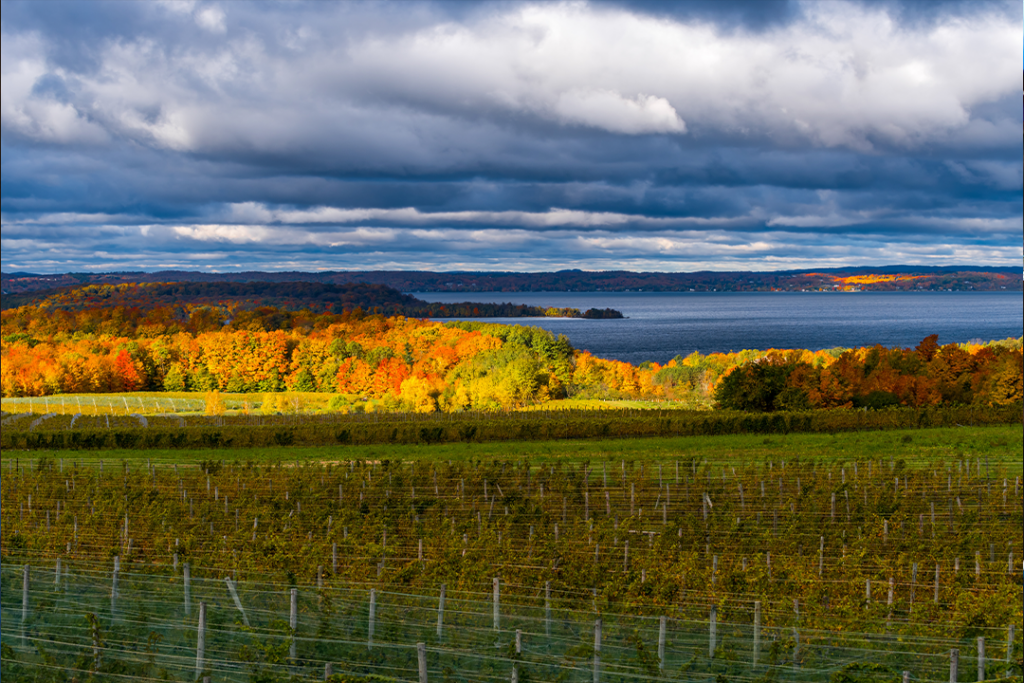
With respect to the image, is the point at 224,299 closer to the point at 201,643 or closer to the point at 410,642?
the point at 410,642

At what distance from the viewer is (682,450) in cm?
4019

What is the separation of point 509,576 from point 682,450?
923 inches

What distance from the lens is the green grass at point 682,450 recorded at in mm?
36812

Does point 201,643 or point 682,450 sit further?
point 682,450

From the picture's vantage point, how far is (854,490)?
1039 inches

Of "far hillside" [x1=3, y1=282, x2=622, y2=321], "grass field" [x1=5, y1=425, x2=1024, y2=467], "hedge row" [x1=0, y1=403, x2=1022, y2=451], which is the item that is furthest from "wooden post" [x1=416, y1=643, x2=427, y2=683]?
"far hillside" [x1=3, y1=282, x2=622, y2=321]

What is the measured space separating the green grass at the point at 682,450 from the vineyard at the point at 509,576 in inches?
206

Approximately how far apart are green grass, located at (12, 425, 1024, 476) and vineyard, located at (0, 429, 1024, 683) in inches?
206

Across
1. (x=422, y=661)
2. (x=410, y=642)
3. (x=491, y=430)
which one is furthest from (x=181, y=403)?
(x=422, y=661)

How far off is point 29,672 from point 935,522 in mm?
21416

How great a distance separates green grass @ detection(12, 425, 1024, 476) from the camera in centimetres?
3681

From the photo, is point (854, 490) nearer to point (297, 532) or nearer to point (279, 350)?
point (297, 532)

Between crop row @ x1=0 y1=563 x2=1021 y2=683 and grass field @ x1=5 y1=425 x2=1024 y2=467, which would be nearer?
crop row @ x1=0 y1=563 x2=1021 y2=683

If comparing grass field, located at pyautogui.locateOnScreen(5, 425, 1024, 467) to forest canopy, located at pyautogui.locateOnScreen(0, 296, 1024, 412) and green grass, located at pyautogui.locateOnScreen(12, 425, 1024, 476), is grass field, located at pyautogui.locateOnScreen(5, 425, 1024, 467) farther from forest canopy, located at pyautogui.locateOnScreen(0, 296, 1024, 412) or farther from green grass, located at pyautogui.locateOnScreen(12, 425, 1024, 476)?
forest canopy, located at pyautogui.locateOnScreen(0, 296, 1024, 412)
